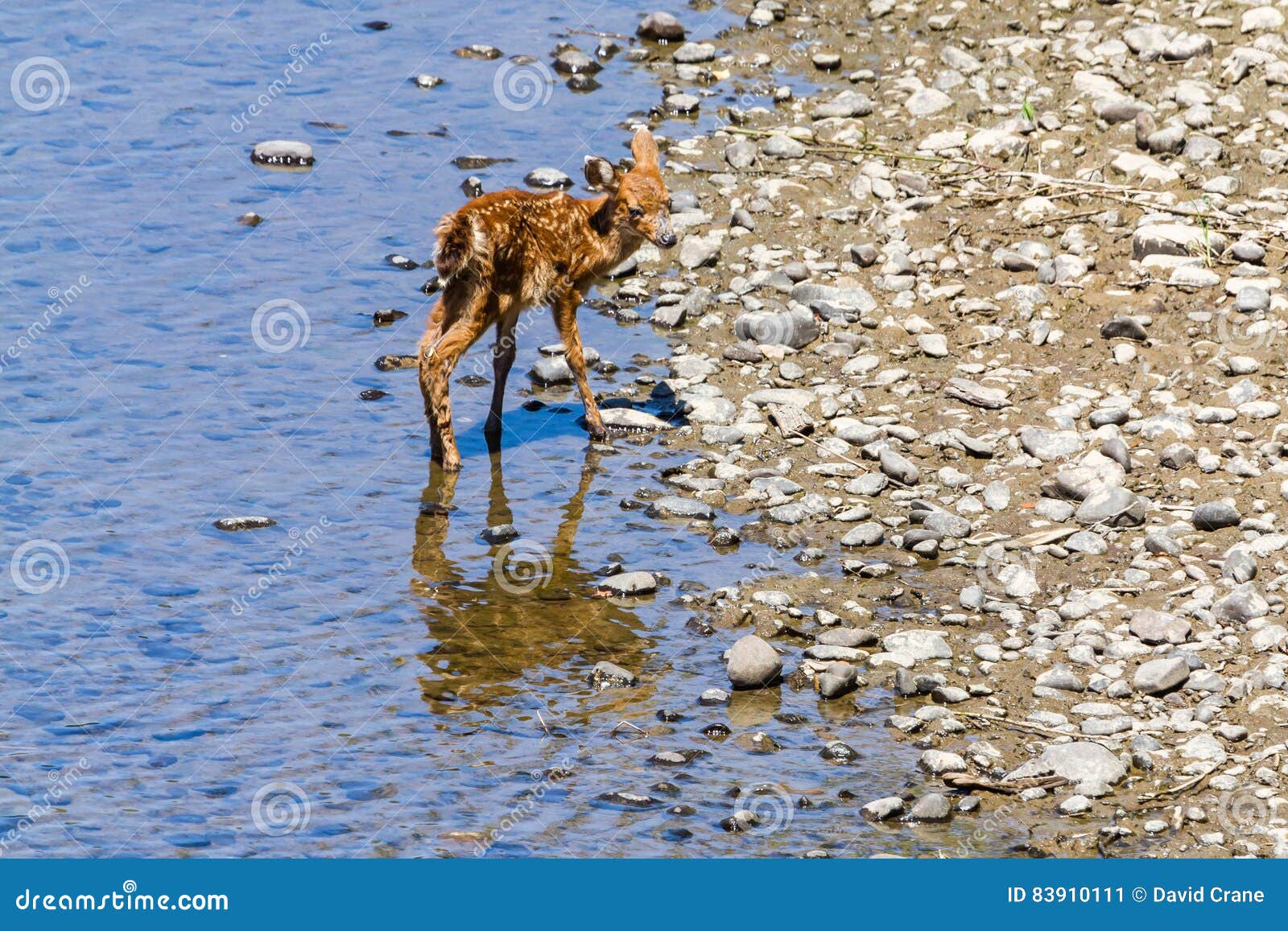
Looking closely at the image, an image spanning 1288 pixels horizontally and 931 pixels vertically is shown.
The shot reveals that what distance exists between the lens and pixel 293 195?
16172mm

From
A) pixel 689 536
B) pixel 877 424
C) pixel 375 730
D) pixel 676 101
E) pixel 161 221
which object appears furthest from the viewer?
pixel 676 101

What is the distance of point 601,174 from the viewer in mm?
13125

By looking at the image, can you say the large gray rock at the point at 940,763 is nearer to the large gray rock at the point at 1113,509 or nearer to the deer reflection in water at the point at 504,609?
the deer reflection in water at the point at 504,609

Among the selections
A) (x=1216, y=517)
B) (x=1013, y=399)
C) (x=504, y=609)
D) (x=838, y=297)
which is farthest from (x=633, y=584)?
(x=838, y=297)

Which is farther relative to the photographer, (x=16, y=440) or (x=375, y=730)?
(x=16, y=440)

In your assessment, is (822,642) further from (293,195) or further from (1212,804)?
(293,195)

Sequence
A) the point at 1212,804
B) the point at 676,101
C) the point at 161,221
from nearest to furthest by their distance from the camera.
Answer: the point at 1212,804
the point at 161,221
the point at 676,101

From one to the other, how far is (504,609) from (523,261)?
3.14 meters

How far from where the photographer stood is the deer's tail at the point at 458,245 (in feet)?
38.4

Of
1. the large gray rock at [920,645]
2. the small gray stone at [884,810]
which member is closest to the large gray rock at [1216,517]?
the large gray rock at [920,645]

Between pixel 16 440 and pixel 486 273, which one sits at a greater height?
pixel 486 273

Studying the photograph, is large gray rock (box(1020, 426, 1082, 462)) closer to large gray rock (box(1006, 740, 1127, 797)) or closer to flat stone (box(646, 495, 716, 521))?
flat stone (box(646, 495, 716, 521))

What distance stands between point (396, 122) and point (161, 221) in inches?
134

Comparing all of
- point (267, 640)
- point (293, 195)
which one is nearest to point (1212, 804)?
point (267, 640)
